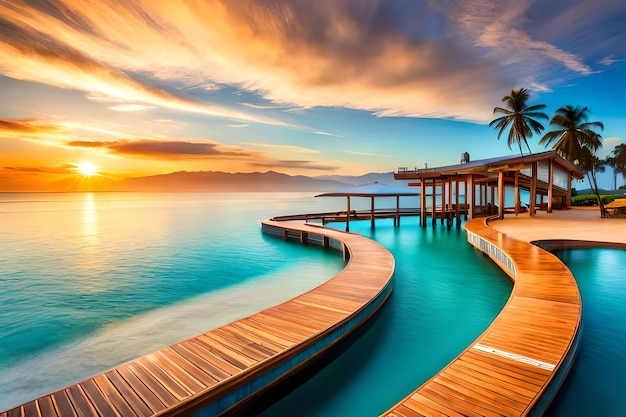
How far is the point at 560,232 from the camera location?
41.8 feet

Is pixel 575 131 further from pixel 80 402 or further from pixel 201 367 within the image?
pixel 80 402

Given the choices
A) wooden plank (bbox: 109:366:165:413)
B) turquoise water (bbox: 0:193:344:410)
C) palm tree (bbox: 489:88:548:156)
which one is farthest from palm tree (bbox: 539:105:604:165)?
wooden plank (bbox: 109:366:165:413)

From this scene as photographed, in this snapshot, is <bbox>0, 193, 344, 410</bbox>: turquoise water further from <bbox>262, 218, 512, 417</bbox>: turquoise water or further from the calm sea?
<bbox>262, 218, 512, 417</bbox>: turquoise water

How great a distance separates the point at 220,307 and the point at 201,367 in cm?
471

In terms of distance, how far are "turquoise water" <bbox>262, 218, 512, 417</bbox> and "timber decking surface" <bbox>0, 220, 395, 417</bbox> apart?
0.61 metres

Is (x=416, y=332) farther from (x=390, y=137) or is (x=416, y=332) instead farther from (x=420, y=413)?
(x=390, y=137)

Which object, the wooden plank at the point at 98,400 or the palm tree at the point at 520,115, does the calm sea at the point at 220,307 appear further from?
the palm tree at the point at 520,115

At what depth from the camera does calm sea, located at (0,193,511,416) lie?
429cm

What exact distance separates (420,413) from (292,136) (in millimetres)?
28579

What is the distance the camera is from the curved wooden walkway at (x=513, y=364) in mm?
2543

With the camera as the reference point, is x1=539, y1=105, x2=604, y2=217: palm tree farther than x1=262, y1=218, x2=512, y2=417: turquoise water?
Yes

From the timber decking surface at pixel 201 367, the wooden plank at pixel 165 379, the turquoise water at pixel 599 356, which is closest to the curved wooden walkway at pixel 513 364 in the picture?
the turquoise water at pixel 599 356

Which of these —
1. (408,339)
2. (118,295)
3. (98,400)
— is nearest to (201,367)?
(98,400)

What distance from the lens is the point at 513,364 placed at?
3146mm
